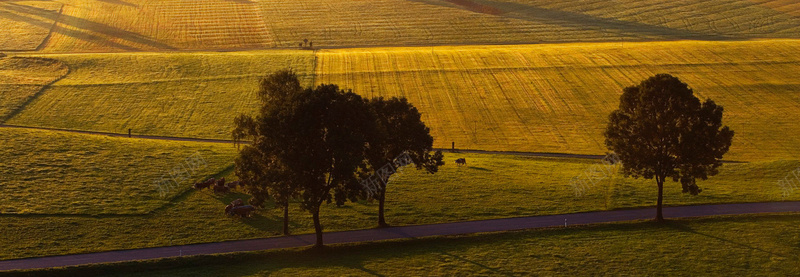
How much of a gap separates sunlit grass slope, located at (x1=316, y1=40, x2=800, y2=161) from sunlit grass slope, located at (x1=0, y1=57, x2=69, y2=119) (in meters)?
35.9

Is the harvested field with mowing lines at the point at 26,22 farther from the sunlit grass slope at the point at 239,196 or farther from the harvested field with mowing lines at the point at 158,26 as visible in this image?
the sunlit grass slope at the point at 239,196

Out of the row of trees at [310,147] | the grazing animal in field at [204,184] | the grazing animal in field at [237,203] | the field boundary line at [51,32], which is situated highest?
the field boundary line at [51,32]

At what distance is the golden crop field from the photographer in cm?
13475

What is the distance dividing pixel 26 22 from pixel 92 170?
8979cm

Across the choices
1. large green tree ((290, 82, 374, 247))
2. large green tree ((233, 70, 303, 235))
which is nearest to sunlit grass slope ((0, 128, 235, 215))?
large green tree ((233, 70, 303, 235))

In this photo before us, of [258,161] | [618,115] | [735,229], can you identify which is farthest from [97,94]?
[735,229]

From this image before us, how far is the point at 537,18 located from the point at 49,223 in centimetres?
11439

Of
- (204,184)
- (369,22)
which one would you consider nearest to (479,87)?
(204,184)

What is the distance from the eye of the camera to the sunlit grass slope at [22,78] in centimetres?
9112

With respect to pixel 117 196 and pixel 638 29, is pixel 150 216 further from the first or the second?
pixel 638 29

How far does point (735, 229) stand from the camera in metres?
51.7

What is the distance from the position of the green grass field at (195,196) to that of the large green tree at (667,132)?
20.2 feet

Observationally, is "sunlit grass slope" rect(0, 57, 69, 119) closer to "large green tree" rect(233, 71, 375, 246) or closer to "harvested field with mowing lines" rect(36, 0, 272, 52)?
"harvested field with mowing lines" rect(36, 0, 272, 52)

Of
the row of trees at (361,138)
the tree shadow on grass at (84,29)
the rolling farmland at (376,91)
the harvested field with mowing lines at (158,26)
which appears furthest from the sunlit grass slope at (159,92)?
the row of trees at (361,138)
